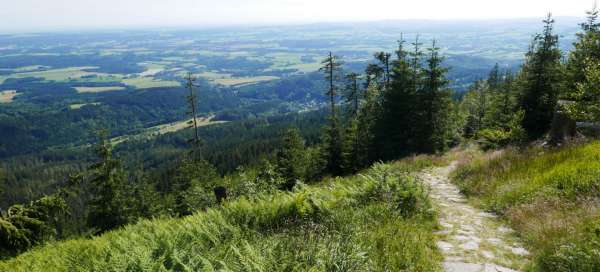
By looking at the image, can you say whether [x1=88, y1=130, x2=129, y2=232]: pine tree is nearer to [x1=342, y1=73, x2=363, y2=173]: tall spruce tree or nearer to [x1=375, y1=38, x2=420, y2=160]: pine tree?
[x1=342, y1=73, x2=363, y2=173]: tall spruce tree

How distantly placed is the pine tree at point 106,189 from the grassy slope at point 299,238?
22.9 metres

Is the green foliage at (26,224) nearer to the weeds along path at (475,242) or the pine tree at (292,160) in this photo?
the weeds along path at (475,242)

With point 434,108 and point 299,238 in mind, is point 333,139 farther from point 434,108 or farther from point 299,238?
point 299,238

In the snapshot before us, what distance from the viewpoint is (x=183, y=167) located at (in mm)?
40969

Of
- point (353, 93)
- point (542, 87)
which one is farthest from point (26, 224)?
point (353, 93)

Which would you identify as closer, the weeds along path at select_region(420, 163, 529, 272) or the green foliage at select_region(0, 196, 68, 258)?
the weeds along path at select_region(420, 163, 529, 272)

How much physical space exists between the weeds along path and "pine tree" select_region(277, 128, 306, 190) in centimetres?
2678

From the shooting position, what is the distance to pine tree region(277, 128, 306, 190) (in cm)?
3616

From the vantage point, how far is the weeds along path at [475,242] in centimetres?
557

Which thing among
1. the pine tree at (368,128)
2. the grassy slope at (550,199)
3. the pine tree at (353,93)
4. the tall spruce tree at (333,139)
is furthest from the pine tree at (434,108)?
the grassy slope at (550,199)

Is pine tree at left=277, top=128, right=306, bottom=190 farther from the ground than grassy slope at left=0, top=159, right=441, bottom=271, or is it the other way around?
grassy slope at left=0, top=159, right=441, bottom=271

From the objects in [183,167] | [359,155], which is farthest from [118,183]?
[359,155]

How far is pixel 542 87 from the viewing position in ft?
86.7

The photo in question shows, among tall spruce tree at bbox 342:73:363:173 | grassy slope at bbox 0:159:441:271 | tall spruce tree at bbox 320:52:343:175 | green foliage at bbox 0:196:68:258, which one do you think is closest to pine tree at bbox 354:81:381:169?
tall spruce tree at bbox 342:73:363:173
